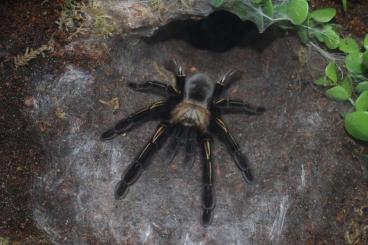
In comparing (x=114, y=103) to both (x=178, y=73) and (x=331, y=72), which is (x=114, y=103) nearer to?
(x=178, y=73)

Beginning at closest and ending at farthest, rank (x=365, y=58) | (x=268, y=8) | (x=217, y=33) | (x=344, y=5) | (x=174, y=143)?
1. (x=365, y=58)
2. (x=268, y=8)
3. (x=344, y=5)
4. (x=174, y=143)
5. (x=217, y=33)

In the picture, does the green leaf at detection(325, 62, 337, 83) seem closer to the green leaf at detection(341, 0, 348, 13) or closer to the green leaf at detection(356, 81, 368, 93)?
the green leaf at detection(356, 81, 368, 93)

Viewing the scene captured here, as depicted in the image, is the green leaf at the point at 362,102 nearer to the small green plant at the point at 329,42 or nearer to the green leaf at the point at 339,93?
the small green plant at the point at 329,42

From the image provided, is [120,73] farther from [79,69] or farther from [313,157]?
[313,157]

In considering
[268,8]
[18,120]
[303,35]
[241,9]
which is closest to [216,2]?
[241,9]

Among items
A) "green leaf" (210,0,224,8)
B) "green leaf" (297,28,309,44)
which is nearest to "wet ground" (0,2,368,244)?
"green leaf" (297,28,309,44)

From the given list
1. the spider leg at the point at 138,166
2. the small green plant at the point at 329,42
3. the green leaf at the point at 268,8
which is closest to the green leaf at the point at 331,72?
the small green plant at the point at 329,42
